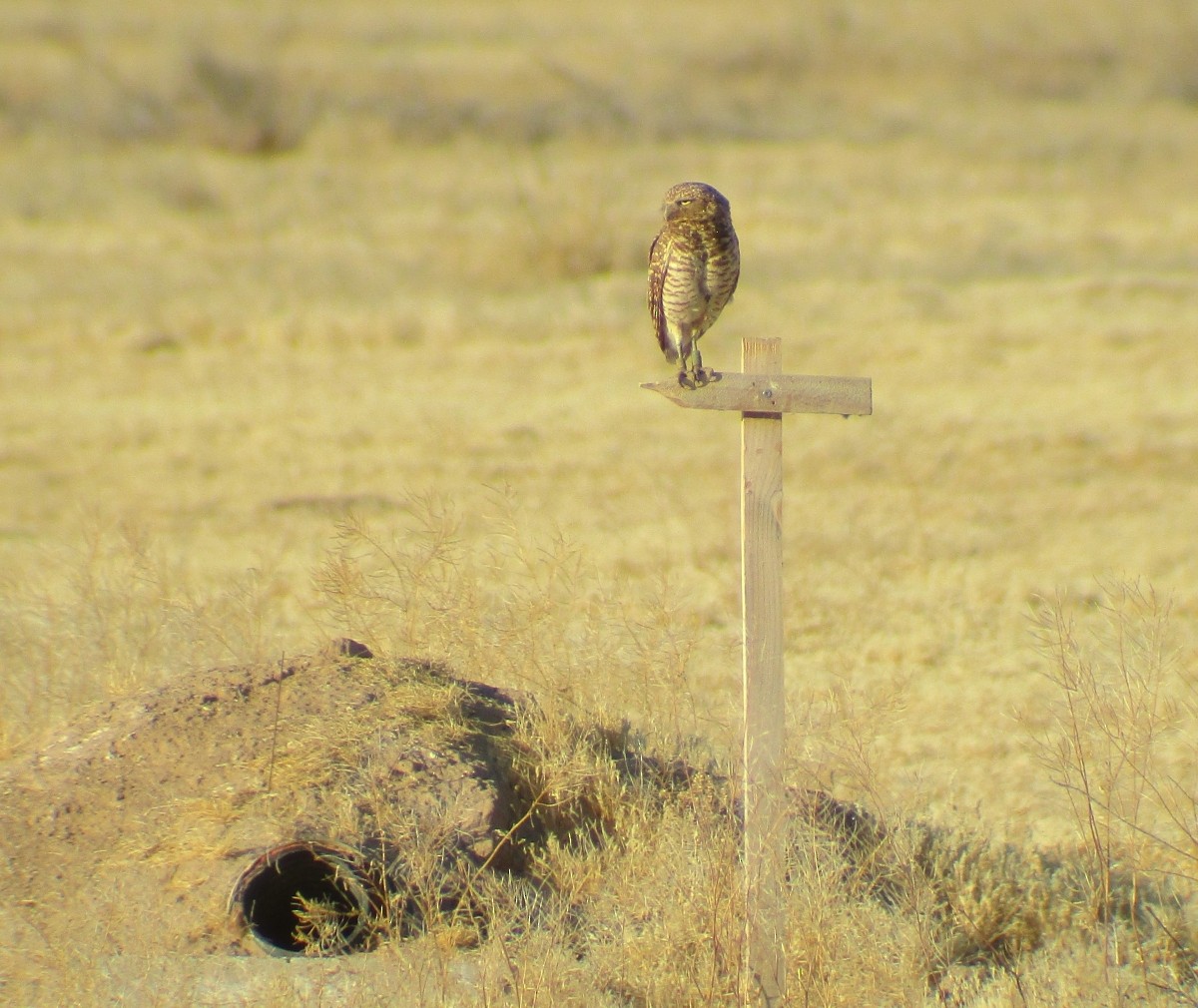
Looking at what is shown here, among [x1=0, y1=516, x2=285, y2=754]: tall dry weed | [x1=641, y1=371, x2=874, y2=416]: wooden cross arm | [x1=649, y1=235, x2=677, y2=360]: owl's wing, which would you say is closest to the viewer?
[x1=641, y1=371, x2=874, y2=416]: wooden cross arm

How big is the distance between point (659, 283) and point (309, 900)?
224cm

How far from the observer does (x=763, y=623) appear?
4.06 metres

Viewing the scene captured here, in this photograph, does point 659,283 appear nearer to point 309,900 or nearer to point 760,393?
point 760,393

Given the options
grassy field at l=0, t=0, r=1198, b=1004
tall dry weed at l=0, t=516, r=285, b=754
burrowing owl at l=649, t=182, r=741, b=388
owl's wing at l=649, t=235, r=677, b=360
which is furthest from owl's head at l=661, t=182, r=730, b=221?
tall dry weed at l=0, t=516, r=285, b=754

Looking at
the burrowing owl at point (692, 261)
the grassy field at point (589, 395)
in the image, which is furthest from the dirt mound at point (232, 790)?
the burrowing owl at point (692, 261)

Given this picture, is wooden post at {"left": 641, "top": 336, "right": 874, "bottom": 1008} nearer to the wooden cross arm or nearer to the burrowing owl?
the wooden cross arm

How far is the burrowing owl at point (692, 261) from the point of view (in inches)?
193

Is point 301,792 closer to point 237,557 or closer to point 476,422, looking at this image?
point 237,557

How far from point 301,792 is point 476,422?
293 inches

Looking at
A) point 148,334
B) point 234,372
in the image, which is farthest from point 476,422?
point 148,334

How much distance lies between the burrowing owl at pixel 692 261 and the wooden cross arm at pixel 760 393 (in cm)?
72

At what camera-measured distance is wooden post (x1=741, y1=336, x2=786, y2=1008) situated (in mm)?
3922

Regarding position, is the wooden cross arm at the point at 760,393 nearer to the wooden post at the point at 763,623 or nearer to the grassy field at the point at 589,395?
the wooden post at the point at 763,623

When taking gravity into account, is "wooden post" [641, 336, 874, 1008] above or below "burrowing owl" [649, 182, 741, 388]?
below
